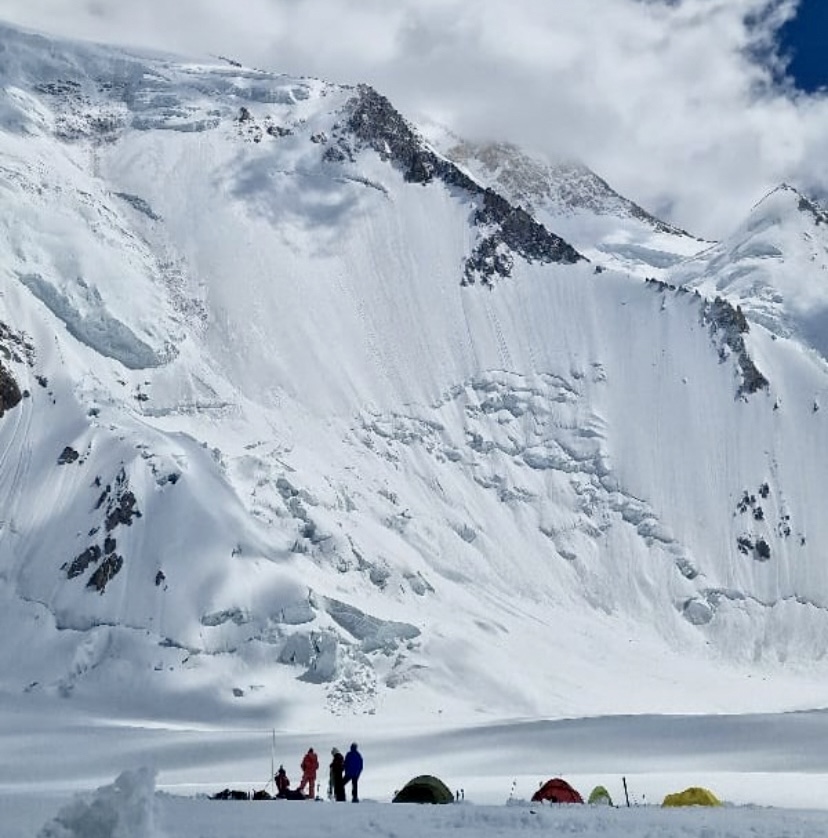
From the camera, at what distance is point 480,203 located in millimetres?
172125

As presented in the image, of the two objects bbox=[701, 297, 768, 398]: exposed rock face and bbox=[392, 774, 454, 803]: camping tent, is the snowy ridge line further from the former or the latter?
bbox=[392, 774, 454, 803]: camping tent

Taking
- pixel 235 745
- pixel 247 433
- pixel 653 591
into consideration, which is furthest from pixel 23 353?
pixel 653 591

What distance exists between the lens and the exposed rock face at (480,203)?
165 m

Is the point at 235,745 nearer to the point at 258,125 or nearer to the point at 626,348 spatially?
the point at 626,348

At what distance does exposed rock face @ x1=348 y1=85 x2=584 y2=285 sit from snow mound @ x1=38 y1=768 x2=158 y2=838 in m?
147

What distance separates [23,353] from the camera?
118 meters

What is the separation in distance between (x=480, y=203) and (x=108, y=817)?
16050cm

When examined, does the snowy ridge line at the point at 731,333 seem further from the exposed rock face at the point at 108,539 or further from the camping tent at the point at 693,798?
the camping tent at the point at 693,798

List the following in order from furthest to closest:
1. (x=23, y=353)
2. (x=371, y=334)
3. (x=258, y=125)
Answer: (x=258, y=125) → (x=371, y=334) → (x=23, y=353)

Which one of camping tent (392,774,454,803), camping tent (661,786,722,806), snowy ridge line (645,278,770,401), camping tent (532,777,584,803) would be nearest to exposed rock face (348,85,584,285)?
snowy ridge line (645,278,770,401)

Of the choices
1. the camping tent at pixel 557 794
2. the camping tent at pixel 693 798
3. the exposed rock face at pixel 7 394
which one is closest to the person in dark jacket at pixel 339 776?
the camping tent at pixel 557 794

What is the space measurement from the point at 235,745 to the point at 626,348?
335 feet

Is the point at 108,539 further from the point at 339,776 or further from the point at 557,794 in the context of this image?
the point at 339,776

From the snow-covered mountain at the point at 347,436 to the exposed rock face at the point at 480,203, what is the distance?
1.80 ft
